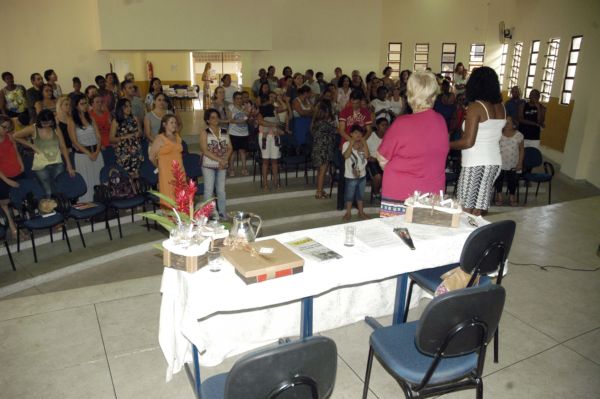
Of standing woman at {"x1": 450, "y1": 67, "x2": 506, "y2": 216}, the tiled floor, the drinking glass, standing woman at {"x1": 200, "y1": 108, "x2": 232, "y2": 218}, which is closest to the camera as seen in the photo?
the drinking glass

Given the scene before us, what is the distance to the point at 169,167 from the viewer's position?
18.8 ft

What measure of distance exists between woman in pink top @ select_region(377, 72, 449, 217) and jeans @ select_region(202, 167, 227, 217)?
3.11m

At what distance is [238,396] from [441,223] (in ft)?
6.34

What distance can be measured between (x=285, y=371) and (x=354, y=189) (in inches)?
202

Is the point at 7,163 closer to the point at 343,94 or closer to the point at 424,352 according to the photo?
the point at 424,352

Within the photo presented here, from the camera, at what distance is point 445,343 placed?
2.10 meters

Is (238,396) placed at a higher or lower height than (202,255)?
lower

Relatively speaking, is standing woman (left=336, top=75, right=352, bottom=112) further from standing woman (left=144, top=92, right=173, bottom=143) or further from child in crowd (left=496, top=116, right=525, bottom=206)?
standing woman (left=144, top=92, right=173, bottom=143)

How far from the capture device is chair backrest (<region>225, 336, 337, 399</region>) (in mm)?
1605

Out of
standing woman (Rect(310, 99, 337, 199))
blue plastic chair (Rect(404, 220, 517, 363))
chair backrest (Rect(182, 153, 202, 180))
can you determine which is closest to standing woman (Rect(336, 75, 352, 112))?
standing woman (Rect(310, 99, 337, 199))

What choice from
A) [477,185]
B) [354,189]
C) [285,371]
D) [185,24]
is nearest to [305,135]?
[354,189]

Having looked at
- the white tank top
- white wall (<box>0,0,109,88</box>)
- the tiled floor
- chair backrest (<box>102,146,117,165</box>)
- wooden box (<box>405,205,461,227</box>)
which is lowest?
the tiled floor

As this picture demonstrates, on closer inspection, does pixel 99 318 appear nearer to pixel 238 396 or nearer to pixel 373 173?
pixel 238 396

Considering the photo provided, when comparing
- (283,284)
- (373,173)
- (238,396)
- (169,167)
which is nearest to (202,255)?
(283,284)
